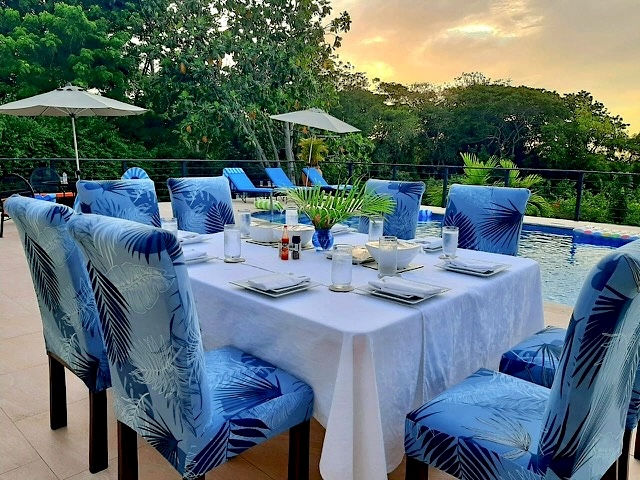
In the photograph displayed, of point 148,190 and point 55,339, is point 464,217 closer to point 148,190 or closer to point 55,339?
point 148,190

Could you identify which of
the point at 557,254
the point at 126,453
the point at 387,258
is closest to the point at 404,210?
the point at 387,258

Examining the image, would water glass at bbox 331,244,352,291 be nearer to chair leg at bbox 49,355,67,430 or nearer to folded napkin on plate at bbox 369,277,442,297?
folded napkin on plate at bbox 369,277,442,297

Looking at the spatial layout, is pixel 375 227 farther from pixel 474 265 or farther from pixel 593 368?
pixel 593 368

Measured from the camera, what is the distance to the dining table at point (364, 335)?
4.01ft

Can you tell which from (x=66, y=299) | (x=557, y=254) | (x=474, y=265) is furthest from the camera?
(x=557, y=254)

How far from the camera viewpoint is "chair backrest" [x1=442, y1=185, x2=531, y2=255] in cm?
256

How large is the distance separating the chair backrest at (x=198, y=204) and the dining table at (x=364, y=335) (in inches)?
52.7

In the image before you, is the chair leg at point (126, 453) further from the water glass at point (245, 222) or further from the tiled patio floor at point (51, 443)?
the water glass at point (245, 222)

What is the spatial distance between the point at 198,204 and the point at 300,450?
206 centimetres

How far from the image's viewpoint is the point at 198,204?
3.20 m

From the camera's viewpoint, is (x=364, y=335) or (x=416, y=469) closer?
(x=364, y=335)

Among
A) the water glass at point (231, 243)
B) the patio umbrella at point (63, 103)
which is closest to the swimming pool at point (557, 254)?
the water glass at point (231, 243)

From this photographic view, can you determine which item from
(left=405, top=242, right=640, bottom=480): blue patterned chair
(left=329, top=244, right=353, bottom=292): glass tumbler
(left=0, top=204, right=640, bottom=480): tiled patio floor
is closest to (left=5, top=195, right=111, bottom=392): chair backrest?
(left=0, top=204, right=640, bottom=480): tiled patio floor

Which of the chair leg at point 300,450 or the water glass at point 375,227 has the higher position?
the water glass at point 375,227
